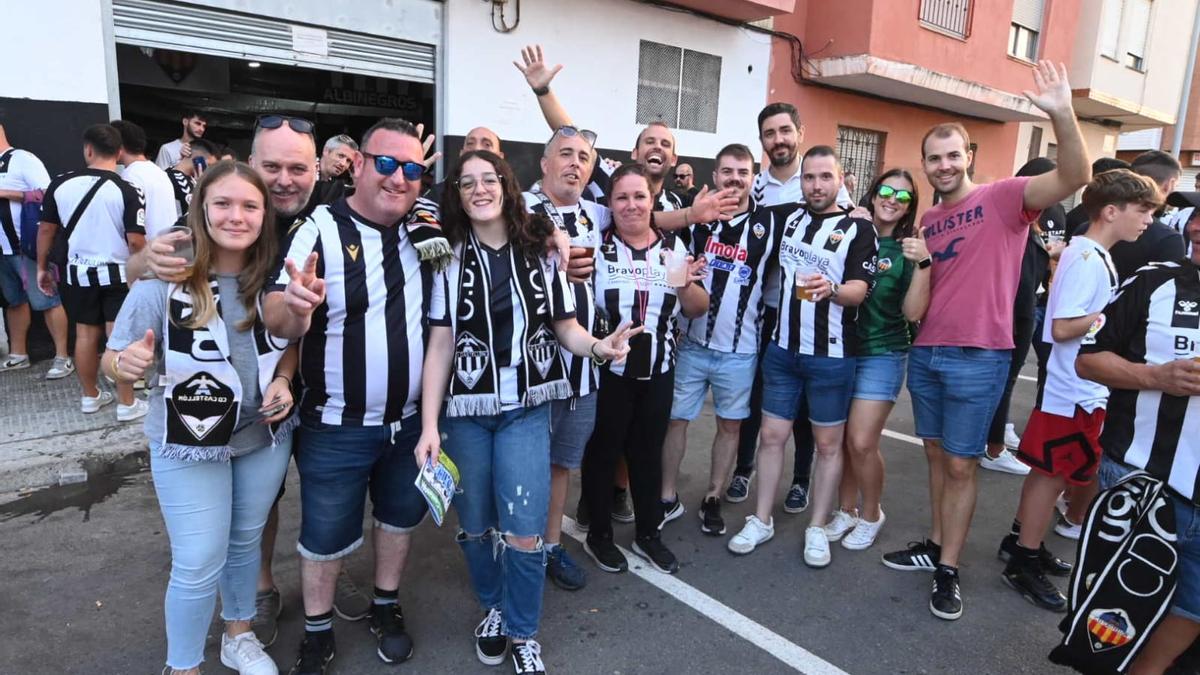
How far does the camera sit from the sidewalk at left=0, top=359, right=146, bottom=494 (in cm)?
436

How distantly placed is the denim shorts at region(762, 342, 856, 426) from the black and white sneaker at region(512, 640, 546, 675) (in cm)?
174

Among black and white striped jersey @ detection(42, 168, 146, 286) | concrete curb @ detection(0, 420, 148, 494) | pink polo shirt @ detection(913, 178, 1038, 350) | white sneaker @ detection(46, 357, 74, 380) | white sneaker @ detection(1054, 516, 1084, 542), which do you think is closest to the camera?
pink polo shirt @ detection(913, 178, 1038, 350)

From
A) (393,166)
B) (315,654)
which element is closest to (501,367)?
(393,166)

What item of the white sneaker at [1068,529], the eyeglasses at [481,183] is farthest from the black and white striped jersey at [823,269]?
the white sneaker at [1068,529]

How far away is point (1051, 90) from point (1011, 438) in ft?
11.5

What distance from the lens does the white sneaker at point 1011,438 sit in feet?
18.0

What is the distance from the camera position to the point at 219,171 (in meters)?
→ 2.31

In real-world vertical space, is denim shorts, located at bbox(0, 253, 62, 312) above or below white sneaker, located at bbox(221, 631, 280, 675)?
above

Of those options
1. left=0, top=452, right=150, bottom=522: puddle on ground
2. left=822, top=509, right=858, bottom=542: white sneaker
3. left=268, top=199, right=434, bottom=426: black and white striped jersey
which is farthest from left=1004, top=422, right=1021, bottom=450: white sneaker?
left=0, top=452, right=150, bottom=522: puddle on ground

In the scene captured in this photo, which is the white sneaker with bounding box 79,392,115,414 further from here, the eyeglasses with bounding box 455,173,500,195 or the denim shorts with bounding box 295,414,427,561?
the eyeglasses with bounding box 455,173,500,195

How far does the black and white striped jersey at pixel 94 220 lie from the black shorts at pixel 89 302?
1.9 inches

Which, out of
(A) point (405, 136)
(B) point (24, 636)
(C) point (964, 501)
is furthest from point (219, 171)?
(C) point (964, 501)

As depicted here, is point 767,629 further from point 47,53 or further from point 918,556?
point 47,53

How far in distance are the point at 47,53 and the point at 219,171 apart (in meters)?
4.74
